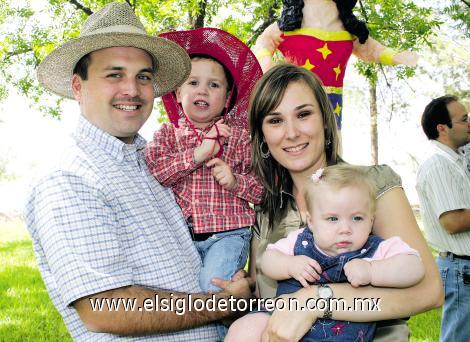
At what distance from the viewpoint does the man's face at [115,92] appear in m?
2.59

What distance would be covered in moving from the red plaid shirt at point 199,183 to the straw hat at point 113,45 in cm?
33

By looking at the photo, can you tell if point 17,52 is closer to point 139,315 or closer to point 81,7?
point 81,7

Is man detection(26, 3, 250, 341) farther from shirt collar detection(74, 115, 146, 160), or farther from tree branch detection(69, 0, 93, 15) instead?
tree branch detection(69, 0, 93, 15)

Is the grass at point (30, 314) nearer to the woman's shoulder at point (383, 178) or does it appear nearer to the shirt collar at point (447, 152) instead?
the shirt collar at point (447, 152)

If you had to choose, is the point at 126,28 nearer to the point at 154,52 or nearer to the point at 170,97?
the point at 154,52

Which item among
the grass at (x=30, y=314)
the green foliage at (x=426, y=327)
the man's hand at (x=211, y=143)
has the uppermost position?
the man's hand at (x=211, y=143)

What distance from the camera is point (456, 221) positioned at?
4414mm

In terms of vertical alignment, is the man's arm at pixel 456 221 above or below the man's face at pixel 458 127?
below

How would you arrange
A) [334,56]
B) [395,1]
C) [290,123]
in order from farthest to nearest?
[395,1] → [334,56] → [290,123]

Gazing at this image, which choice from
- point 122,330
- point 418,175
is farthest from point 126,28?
point 418,175

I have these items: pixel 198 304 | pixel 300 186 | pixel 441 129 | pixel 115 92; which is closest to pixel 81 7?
pixel 441 129

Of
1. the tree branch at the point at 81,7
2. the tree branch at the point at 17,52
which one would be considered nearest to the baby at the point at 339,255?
the tree branch at the point at 81,7

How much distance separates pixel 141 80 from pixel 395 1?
5.88 m

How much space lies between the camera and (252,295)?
8.86 feet
